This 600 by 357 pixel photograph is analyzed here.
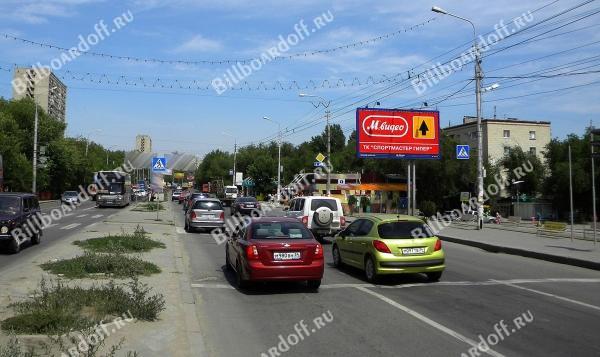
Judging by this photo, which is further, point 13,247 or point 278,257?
point 13,247

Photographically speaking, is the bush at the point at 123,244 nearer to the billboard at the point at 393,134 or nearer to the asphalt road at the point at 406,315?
the asphalt road at the point at 406,315

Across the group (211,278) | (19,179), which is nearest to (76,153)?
(19,179)

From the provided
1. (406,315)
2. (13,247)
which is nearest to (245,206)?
(13,247)

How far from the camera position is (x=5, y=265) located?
497 inches

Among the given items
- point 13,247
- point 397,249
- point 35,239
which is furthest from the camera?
point 35,239

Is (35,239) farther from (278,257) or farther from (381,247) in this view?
(381,247)

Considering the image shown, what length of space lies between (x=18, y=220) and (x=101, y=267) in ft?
19.5

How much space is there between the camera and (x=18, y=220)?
1498 centimetres

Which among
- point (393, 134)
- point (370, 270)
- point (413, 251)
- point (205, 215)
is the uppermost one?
point (393, 134)

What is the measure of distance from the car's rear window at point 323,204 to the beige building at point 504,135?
200ft

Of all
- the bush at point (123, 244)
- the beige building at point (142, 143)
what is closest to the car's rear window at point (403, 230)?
the bush at point (123, 244)

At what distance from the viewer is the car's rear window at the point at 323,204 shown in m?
20.1

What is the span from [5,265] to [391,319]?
31.3 feet

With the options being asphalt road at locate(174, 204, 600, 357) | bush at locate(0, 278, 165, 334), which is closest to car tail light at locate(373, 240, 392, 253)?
asphalt road at locate(174, 204, 600, 357)
